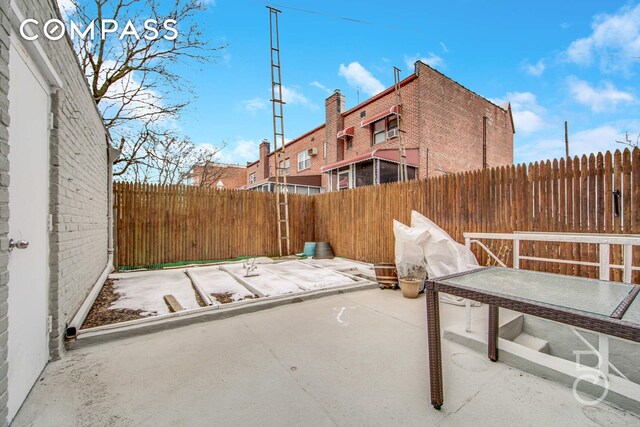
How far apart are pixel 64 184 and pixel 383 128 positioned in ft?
42.8

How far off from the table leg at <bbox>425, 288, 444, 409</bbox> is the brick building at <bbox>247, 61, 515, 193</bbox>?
910 cm

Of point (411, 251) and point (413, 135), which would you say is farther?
point (413, 135)

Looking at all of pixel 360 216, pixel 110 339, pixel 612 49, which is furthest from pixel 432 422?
pixel 612 49

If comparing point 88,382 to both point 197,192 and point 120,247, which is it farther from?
point 197,192

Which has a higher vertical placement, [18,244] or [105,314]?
[18,244]

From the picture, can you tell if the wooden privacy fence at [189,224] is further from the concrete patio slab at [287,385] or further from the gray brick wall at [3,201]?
the gray brick wall at [3,201]

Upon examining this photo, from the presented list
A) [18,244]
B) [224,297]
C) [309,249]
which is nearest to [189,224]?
[309,249]

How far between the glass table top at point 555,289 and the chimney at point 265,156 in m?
22.2

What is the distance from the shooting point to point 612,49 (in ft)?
26.1

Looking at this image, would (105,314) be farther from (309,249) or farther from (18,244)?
(309,249)

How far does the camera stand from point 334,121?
1605cm

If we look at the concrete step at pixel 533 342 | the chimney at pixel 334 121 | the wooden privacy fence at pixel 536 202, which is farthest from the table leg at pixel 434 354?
the chimney at pixel 334 121

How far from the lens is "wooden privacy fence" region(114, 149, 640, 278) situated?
3588 millimetres

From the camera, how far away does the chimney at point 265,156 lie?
2323 centimetres
